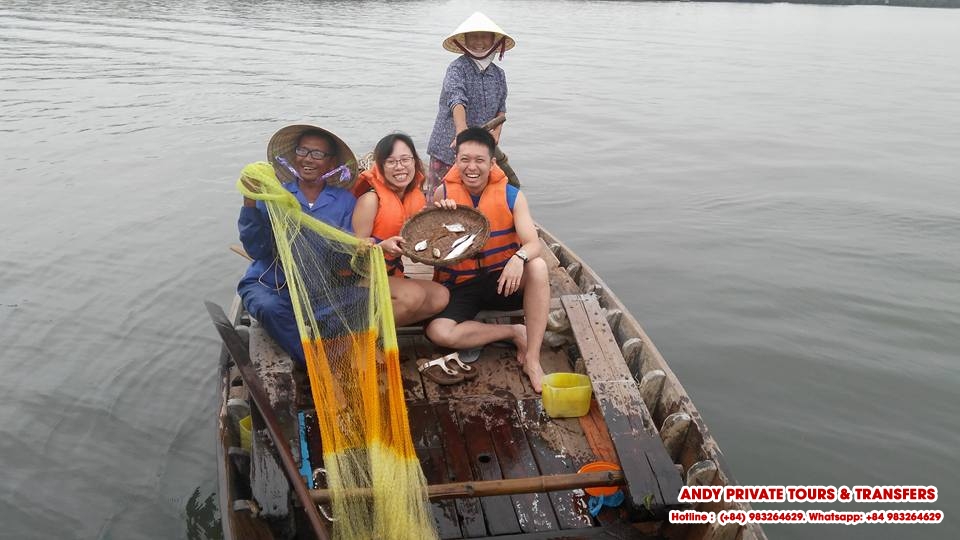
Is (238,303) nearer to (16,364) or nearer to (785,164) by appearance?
(16,364)

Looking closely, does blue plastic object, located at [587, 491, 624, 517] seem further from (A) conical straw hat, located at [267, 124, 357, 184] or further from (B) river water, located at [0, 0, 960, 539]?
(A) conical straw hat, located at [267, 124, 357, 184]

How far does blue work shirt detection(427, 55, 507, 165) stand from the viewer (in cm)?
612

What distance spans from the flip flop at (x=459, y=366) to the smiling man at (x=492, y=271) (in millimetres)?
80

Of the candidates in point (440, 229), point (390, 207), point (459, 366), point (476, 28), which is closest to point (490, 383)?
point (459, 366)

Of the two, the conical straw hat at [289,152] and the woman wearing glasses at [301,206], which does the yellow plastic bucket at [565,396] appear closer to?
the woman wearing glasses at [301,206]

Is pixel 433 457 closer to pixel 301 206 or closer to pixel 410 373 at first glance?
pixel 410 373

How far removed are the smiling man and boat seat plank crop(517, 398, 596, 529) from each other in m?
0.25

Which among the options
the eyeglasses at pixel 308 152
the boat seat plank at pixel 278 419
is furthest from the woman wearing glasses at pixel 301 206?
the boat seat plank at pixel 278 419

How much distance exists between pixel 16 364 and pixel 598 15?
1396 inches

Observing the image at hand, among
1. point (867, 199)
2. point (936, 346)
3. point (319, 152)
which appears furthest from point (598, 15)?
point (319, 152)

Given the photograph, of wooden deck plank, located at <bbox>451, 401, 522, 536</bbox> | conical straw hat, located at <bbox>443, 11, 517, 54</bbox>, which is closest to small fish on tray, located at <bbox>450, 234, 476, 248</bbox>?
wooden deck plank, located at <bbox>451, 401, 522, 536</bbox>

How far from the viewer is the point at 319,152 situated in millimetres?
4457

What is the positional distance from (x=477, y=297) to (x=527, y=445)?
1182 millimetres

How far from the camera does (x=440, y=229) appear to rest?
460cm
